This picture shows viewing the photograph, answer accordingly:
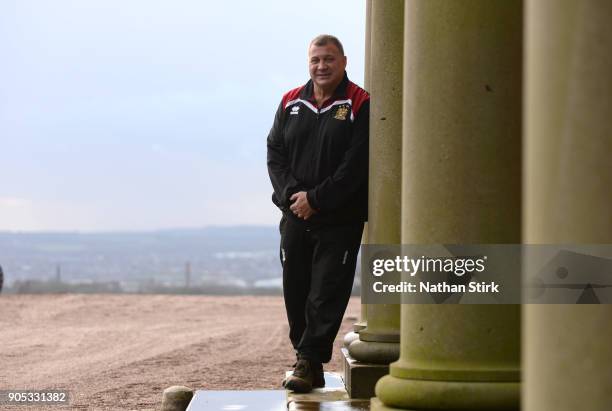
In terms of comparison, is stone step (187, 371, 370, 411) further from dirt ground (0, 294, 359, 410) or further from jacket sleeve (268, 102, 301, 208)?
dirt ground (0, 294, 359, 410)

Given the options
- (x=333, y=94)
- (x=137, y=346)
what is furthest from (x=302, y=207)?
(x=137, y=346)

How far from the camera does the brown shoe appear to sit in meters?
7.13

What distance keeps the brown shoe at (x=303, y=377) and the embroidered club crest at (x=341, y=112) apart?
4.65 ft

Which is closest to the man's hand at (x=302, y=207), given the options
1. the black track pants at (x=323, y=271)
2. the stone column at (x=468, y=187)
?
the black track pants at (x=323, y=271)

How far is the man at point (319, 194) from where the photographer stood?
7102mm

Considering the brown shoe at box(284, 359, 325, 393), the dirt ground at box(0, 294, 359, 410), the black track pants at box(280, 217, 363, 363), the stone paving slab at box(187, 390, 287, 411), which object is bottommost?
the dirt ground at box(0, 294, 359, 410)

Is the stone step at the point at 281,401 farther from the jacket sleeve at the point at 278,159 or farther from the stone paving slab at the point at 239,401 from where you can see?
the jacket sleeve at the point at 278,159

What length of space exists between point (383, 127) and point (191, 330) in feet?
47.7

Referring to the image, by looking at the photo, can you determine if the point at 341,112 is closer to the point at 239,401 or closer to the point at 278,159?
the point at 278,159

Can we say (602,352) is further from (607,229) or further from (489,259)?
(489,259)

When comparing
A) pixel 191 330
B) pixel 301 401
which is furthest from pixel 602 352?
pixel 191 330

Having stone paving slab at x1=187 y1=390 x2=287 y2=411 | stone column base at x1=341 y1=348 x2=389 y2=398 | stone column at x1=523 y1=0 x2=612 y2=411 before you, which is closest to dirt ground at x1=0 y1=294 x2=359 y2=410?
stone paving slab at x1=187 y1=390 x2=287 y2=411

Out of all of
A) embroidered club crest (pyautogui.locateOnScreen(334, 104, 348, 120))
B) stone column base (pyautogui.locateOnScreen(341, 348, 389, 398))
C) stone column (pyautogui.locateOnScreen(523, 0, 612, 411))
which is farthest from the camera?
embroidered club crest (pyautogui.locateOnScreen(334, 104, 348, 120))

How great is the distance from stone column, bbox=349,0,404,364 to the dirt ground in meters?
3.19
